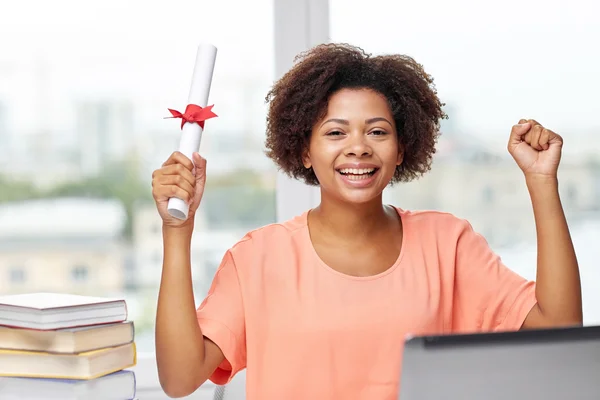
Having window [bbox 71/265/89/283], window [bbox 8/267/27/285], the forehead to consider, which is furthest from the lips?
window [bbox 8/267/27/285]

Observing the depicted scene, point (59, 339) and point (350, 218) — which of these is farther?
point (350, 218)

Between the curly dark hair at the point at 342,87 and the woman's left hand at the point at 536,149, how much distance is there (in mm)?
227

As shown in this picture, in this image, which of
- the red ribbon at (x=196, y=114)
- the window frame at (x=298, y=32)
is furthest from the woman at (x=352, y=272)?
the window frame at (x=298, y=32)

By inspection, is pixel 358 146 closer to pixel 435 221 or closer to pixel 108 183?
pixel 435 221

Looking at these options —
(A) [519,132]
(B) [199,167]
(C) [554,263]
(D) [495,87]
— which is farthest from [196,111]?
(D) [495,87]

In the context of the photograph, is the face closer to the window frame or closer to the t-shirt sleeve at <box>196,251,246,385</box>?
the t-shirt sleeve at <box>196,251,246,385</box>

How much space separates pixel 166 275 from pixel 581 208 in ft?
5.07

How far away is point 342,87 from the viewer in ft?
5.55

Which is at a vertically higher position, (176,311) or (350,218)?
(350,218)

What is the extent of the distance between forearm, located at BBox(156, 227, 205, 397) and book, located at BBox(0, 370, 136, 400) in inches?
5.0

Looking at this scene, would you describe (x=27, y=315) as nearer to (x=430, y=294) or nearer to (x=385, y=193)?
(x=430, y=294)

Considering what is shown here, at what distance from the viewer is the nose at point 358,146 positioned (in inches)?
63.1

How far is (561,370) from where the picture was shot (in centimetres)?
86

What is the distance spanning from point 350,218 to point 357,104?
24 cm
